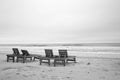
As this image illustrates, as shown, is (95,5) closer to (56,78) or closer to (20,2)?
(20,2)

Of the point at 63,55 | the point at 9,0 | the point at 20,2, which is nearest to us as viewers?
the point at 63,55

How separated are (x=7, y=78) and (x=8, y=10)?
17.5 m

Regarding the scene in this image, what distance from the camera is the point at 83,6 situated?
65.2 feet

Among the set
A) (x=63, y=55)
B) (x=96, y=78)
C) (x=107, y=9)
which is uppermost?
(x=107, y=9)

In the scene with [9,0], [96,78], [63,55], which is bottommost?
[96,78]

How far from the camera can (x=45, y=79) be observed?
5.05m

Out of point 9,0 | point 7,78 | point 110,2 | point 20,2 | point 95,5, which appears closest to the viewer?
point 7,78

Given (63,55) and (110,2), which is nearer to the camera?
(63,55)

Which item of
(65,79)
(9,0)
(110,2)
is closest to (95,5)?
(110,2)

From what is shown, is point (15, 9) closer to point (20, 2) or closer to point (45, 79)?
point (20, 2)

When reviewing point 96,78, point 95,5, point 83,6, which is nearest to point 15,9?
point 83,6

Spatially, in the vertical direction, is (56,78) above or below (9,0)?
below

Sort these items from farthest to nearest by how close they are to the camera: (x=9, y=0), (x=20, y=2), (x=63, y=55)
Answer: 1. (x=20, y=2)
2. (x=9, y=0)
3. (x=63, y=55)

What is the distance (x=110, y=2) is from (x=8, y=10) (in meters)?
16.7
